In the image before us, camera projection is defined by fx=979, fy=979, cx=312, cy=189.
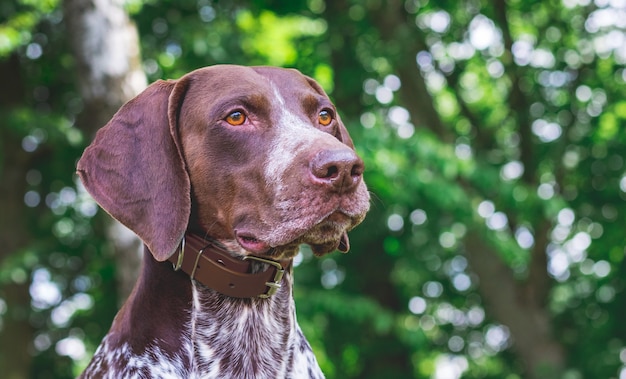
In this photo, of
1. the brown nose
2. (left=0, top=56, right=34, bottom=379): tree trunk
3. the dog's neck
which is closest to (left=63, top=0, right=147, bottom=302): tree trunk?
the dog's neck

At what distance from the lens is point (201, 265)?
386 centimetres

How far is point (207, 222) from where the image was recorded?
393 cm

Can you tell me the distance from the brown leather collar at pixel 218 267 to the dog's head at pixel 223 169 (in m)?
0.06

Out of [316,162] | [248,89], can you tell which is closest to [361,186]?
[316,162]

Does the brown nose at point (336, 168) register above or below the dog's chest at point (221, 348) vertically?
above

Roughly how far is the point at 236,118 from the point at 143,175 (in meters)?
0.43

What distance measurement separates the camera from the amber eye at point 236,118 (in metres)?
3.92

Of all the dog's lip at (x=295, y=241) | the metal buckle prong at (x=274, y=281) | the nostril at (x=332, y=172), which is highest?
the nostril at (x=332, y=172)

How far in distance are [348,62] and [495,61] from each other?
160 inches

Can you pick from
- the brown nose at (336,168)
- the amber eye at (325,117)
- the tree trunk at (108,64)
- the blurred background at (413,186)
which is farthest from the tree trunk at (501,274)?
the brown nose at (336,168)

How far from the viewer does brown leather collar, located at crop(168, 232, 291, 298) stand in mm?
3855

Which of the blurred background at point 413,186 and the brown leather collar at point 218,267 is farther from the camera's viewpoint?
the blurred background at point 413,186

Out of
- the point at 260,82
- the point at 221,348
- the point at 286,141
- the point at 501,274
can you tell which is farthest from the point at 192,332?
the point at 501,274

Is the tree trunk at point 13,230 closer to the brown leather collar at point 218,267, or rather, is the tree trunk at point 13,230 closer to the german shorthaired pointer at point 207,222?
the german shorthaired pointer at point 207,222
